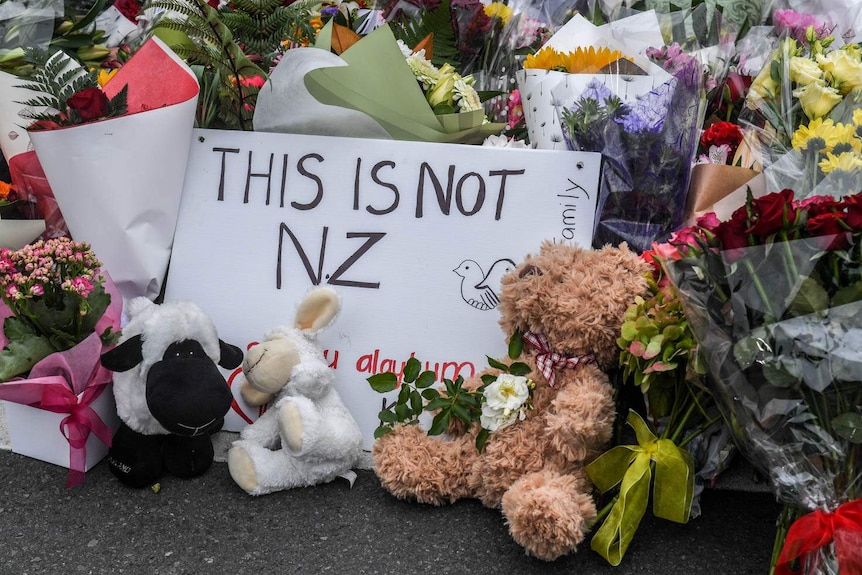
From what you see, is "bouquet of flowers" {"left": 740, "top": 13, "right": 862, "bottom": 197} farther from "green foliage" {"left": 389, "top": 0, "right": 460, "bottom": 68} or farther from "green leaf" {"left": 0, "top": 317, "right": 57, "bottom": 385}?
"green leaf" {"left": 0, "top": 317, "right": 57, "bottom": 385}

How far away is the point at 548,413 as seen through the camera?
67.2 inches

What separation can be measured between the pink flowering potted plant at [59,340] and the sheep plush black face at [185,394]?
0.52 ft

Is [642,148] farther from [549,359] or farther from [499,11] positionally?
[499,11]

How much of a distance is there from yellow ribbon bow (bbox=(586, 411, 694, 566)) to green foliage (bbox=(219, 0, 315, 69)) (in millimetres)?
1385

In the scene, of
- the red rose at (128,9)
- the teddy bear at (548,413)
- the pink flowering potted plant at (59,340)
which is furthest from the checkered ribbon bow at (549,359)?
the red rose at (128,9)

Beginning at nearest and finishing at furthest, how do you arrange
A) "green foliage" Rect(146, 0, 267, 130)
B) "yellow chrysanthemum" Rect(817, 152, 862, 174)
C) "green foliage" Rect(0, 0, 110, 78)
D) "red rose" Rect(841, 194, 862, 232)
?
"red rose" Rect(841, 194, 862, 232), "yellow chrysanthemum" Rect(817, 152, 862, 174), "green foliage" Rect(146, 0, 267, 130), "green foliage" Rect(0, 0, 110, 78)

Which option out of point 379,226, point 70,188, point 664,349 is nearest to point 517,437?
point 664,349

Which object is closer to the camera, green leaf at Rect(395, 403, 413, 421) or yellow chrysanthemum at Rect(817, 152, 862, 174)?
yellow chrysanthemum at Rect(817, 152, 862, 174)

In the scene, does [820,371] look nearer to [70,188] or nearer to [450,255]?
[450,255]

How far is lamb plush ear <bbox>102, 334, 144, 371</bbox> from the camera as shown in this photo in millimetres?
1810

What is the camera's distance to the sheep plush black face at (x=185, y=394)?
1.77 meters

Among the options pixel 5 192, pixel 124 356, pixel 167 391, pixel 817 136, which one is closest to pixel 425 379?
pixel 167 391

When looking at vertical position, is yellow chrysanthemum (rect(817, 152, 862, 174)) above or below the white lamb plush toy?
above

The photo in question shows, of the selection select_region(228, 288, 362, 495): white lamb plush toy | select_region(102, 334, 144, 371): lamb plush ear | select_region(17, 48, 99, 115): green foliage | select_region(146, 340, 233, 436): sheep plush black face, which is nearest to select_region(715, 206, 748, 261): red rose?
select_region(228, 288, 362, 495): white lamb plush toy
